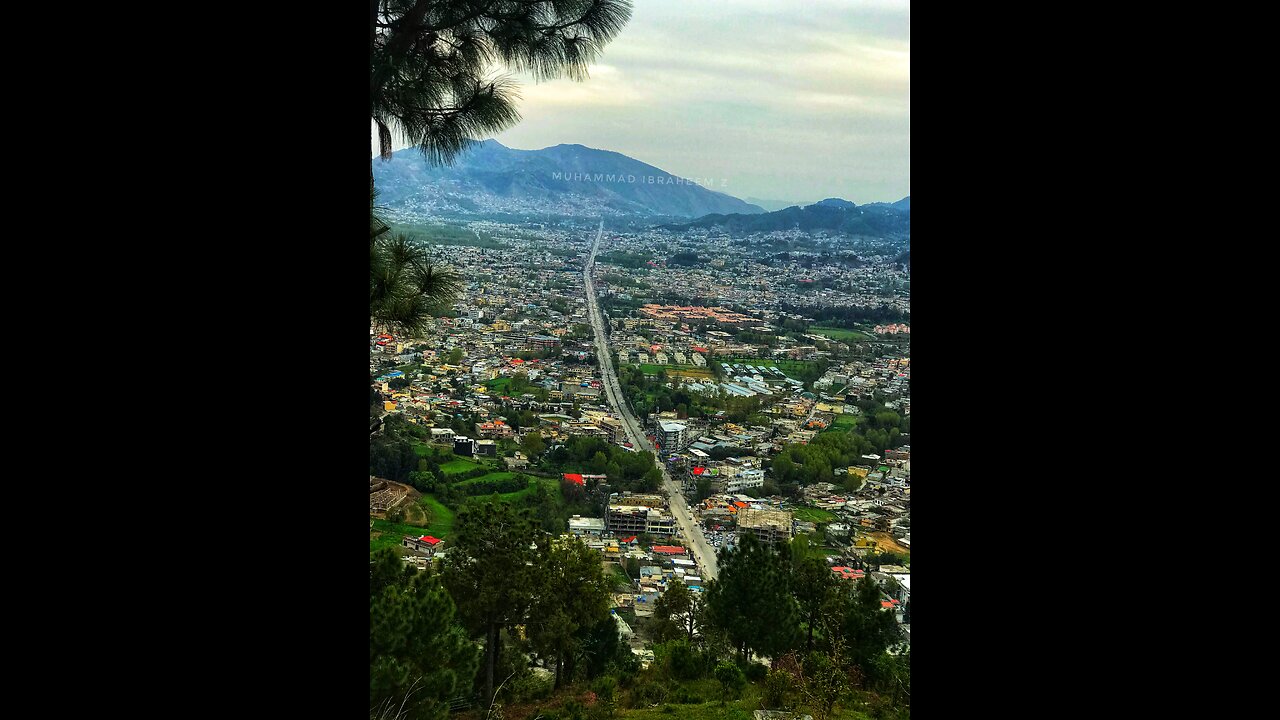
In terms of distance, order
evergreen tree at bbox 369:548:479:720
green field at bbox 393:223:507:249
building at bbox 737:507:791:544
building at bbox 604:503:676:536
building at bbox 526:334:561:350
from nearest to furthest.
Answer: evergreen tree at bbox 369:548:479:720 < building at bbox 737:507:791:544 < building at bbox 604:503:676:536 < green field at bbox 393:223:507:249 < building at bbox 526:334:561:350

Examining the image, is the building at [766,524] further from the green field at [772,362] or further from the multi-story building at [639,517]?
the green field at [772,362]

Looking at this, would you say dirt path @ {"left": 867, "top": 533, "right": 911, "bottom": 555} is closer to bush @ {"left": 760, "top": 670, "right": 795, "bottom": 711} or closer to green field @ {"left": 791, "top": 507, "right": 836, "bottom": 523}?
green field @ {"left": 791, "top": 507, "right": 836, "bottom": 523}

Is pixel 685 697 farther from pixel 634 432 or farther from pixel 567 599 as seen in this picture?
pixel 634 432

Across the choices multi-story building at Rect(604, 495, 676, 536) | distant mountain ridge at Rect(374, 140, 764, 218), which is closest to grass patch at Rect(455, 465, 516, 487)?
multi-story building at Rect(604, 495, 676, 536)

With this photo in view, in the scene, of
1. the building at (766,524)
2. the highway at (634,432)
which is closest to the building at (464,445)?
the highway at (634,432)
